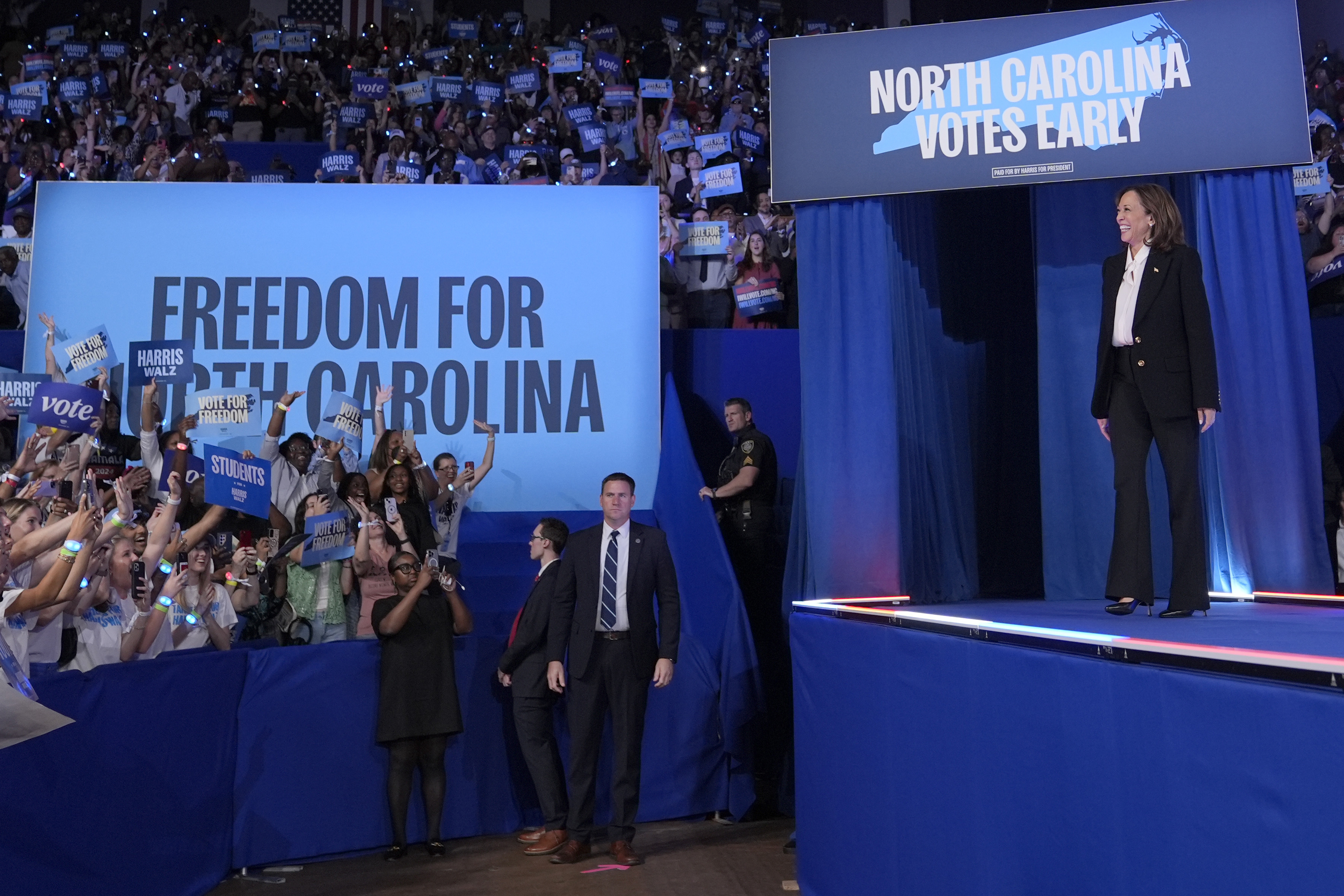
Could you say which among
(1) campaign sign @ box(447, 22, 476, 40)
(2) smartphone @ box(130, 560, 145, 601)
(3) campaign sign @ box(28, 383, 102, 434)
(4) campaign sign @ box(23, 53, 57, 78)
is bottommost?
(2) smartphone @ box(130, 560, 145, 601)

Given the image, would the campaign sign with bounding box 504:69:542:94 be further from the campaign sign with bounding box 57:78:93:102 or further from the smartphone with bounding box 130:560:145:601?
the smartphone with bounding box 130:560:145:601

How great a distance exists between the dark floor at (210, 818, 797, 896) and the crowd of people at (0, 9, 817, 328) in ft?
13.5

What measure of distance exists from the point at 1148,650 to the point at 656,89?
9.99m

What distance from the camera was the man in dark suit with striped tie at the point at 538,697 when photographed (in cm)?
557

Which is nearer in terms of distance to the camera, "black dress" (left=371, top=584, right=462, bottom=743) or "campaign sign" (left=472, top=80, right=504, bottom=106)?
"black dress" (left=371, top=584, right=462, bottom=743)

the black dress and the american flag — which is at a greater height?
the american flag

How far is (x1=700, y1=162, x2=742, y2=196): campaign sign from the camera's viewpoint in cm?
943

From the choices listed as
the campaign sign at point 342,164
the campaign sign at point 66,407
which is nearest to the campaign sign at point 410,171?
the campaign sign at point 342,164

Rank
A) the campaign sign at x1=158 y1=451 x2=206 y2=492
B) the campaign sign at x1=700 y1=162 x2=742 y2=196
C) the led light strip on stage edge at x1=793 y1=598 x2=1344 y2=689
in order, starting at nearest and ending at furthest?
the led light strip on stage edge at x1=793 y1=598 x2=1344 y2=689 → the campaign sign at x1=158 y1=451 x2=206 y2=492 → the campaign sign at x1=700 y1=162 x2=742 y2=196

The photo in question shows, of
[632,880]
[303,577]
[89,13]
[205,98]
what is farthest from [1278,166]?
[89,13]

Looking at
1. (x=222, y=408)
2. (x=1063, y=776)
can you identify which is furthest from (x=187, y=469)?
(x=1063, y=776)

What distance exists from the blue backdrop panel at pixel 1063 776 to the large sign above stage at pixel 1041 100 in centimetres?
212

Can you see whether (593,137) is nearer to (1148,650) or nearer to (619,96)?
(619,96)

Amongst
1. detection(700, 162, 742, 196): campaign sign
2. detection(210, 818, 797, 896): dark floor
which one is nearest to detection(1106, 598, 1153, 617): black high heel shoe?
detection(210, 818, 797, 896): dark floor
